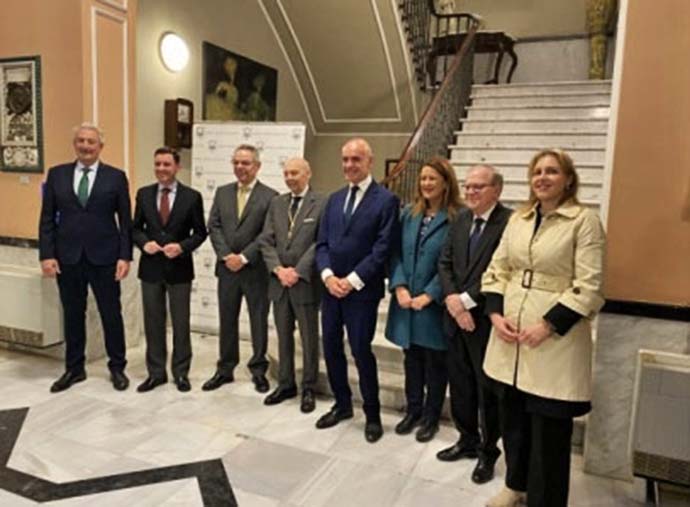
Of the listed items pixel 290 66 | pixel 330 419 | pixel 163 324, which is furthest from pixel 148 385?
pixel 290 66

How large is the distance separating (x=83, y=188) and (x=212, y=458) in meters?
1.76

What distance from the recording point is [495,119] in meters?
5.98

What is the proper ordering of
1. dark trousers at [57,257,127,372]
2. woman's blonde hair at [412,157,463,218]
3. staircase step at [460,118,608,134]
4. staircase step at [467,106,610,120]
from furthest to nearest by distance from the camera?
staircase step at [467,106,610,120] → staircase step at [460,118,608,134] → dark trousers at [57,257,127,372] → woman's blonde hair at [412,157,463,218]

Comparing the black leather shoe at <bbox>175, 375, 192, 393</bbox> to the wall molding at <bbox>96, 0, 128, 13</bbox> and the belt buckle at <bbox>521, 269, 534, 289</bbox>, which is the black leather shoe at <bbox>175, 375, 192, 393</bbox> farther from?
the wall molding at <bbox>96, 0, 128, 13</bbox>

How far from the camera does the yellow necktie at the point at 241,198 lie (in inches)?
134

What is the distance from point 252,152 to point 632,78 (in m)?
2.05

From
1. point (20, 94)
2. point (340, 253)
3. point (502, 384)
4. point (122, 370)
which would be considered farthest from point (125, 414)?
point (20, 94)

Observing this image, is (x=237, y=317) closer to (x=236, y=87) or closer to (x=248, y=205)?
(x=248, y=205)

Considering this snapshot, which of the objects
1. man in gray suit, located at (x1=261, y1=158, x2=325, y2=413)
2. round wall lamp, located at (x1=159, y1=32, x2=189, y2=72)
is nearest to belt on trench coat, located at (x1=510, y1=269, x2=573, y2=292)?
man in gray suit, located at (x1=261, y1=158, x2=325, y2=413)

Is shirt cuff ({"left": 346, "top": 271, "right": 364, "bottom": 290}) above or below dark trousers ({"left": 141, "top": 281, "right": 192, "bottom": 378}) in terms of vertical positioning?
above

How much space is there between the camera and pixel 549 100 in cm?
609

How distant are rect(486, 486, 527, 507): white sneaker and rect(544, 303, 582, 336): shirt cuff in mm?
786

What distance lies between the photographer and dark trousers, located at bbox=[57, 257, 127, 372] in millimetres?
3377

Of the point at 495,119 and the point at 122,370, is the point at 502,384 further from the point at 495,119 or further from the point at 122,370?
the point at 495,119
